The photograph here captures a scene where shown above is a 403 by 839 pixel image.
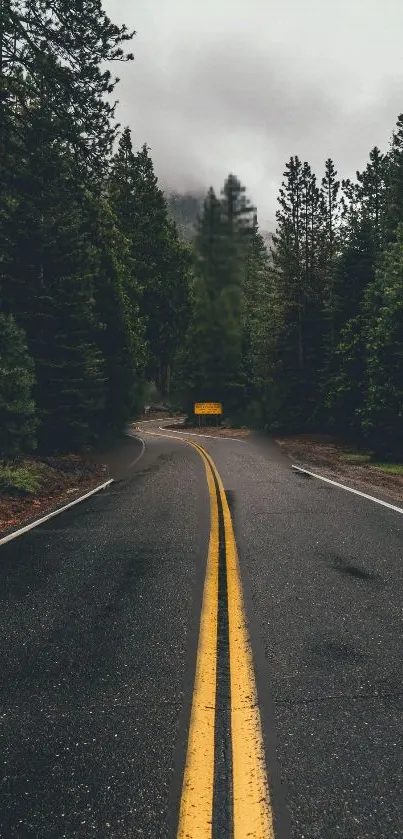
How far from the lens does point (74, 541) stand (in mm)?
6805

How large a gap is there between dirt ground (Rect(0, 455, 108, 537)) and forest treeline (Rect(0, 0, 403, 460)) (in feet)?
4.25

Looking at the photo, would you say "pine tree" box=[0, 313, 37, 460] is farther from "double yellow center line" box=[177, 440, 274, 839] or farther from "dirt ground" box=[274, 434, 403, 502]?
"double yellow center line" box=[177, 440, 274, 839]

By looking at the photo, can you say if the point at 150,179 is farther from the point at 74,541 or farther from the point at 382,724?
the point at 382,724

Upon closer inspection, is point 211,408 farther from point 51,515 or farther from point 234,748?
point 234,748

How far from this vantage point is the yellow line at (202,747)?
1.97 m

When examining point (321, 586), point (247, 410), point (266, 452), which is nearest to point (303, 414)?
point (266, 452)

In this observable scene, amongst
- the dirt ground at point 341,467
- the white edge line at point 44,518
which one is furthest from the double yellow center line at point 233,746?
the dirt ground at point 341,467

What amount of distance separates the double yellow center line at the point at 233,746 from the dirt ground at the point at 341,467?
7.23 m

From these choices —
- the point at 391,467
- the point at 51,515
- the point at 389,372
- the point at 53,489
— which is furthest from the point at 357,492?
the point at 389,372

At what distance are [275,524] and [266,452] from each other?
565 inches

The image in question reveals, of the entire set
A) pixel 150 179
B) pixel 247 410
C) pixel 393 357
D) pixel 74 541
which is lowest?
pixel 74 541

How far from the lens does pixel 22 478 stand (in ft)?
39.1

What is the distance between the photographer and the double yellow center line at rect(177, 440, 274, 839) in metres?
1.97

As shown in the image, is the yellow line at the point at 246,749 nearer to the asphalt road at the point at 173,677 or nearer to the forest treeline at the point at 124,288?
the asphalt road at the point at 173,677
